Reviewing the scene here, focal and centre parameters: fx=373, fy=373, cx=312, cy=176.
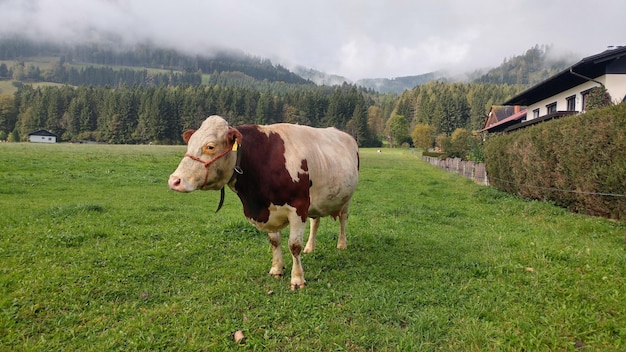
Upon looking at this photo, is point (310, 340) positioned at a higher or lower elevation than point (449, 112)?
lower

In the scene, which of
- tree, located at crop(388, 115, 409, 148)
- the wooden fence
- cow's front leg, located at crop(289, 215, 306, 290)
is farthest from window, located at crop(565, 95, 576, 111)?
tree, located at crop(388, 115, 409, 148)

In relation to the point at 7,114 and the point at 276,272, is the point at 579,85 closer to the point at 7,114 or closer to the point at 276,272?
the point at 276,272

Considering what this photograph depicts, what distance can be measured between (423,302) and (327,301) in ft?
4.18

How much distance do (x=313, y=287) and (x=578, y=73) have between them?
71.7ft

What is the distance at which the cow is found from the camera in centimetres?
473

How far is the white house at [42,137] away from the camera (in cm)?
8931

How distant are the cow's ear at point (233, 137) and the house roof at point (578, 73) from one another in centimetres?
1943

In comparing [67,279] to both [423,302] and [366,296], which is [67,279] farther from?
[423,302]

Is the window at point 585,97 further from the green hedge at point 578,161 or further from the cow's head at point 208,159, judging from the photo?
the cow's head at point 208,159

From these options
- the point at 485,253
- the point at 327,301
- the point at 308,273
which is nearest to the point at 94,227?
the point at 308,273

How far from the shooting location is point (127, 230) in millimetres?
8141

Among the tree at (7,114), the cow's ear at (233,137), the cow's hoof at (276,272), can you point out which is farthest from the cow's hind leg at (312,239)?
the tree at (7,114)

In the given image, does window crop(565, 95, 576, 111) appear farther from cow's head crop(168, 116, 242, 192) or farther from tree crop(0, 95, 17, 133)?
tree crop(0, 95, 17, 133)

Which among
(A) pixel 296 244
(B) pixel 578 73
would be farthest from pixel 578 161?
(B) pixel 578 73
